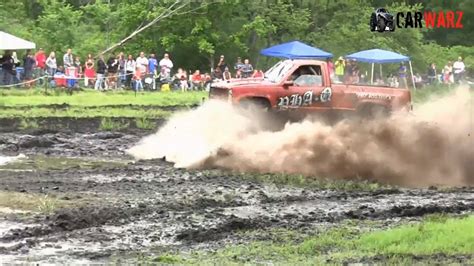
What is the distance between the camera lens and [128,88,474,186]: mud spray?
18703 millimetres

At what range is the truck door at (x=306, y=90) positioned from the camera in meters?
23.6

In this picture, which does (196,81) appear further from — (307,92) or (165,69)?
(307,92)

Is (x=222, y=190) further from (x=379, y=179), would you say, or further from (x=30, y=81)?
(x=30, y=81)

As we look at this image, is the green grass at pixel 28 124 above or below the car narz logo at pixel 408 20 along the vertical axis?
below

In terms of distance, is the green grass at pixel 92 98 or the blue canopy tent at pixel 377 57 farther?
the blue canopy tent at pixel 377 57

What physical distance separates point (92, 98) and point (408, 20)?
2404cm

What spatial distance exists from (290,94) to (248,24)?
28.0 meters

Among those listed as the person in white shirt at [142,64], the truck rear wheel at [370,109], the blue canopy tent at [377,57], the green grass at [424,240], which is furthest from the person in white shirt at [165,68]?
the green grass at [424,240]

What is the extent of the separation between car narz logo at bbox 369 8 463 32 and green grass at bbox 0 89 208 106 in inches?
621

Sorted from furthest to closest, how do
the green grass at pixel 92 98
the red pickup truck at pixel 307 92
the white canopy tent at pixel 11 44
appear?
the white canopy tent at pixel 11 44
the green grass at pixel 92 98
the red pickup truck at pixel 307 92

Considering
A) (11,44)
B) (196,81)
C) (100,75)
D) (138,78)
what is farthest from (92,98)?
(196,81)

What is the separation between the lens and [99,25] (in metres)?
52.5

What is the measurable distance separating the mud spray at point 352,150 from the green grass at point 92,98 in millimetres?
12416

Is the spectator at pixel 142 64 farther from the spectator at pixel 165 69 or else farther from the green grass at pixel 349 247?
the green grass at pixel 349 247
